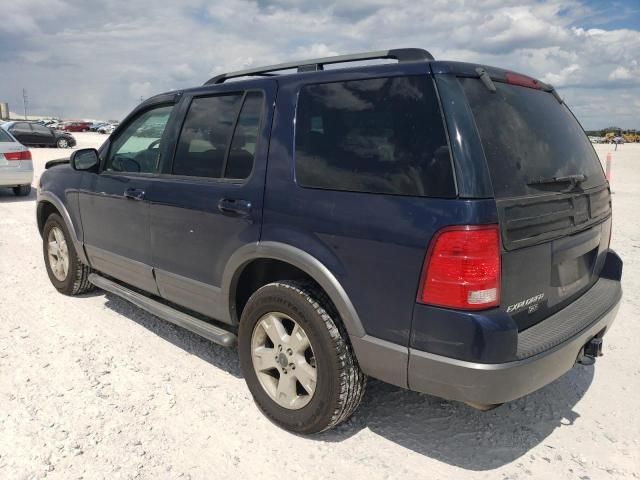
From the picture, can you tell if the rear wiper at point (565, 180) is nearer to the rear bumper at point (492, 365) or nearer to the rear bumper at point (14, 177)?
the rear bumper at point (492, 365)

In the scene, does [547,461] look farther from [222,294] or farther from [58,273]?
[58,273]

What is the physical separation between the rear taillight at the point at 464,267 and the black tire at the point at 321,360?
2.02 feet

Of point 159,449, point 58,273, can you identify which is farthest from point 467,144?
point 58,273

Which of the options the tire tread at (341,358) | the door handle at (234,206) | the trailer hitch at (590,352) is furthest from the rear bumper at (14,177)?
the trailer hitch at (590,352)

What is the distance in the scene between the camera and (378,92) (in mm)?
2559

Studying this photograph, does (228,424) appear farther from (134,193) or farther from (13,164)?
(13,164)

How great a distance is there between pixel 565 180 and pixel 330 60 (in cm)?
150

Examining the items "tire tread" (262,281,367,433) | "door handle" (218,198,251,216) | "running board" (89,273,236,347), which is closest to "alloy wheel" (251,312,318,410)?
"tire tread" (262,281,367,433)

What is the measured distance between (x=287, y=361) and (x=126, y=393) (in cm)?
115

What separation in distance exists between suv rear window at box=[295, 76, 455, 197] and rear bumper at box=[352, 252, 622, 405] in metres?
0.74

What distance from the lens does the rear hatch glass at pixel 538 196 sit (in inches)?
92.8

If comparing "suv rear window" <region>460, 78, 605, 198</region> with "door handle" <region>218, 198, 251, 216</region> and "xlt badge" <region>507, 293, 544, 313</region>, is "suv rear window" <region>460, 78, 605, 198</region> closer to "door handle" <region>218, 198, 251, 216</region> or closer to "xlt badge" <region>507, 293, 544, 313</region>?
"xlt badge" <region>507, 293, 544, 313</region>

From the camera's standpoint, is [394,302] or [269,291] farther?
[269,291]

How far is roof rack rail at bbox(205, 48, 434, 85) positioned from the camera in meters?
2.69
